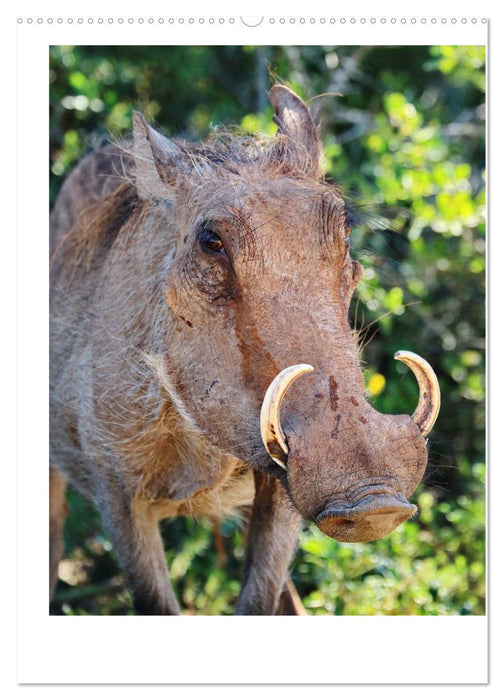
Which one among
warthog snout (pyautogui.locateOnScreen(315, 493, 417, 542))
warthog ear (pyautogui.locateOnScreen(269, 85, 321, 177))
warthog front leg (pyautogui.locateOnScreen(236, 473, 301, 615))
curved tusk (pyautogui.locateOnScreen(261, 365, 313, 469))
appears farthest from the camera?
warthog front leg (pyautogui.locateOnScreen(236, 473, 301, 615))

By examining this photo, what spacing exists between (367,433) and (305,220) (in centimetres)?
70

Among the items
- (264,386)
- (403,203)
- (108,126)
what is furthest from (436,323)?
(264,386)

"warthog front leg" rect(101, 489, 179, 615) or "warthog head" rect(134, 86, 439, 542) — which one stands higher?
"warthog head" rect(134, 86, 439, 542)

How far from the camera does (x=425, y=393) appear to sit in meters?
2.61

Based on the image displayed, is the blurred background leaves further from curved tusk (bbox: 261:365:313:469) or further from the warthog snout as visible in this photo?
the warthog snout

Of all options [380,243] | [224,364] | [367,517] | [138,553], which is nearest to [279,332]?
[224,364]

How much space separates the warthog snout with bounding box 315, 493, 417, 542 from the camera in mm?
2322

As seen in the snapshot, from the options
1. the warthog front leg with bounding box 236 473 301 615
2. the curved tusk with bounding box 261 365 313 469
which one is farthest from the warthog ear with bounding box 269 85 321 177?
the warthog front leg with bounding box 236 473 301 615

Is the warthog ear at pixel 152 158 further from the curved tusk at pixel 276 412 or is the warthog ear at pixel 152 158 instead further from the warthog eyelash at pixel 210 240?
the curved tusk at pixel 276 412

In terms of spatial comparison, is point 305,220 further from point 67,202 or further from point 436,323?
point 436,323

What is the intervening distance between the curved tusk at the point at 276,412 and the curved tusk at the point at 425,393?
0.99ft

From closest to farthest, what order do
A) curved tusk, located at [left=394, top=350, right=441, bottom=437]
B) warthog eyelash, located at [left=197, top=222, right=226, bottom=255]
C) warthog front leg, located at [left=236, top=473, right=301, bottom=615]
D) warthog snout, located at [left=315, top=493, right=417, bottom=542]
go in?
1. warthog snout, located at [left=315, top=493, right=417, bottom=542]
2. curved tusk, located at [left=394, top=350, right=441, bottom=437]
3. warthog eyelash, located at [left=197, top=222, right=226, bottom=255]
4. warthog front leg, located at [left=236, top=473, right=301, bottom=615]
